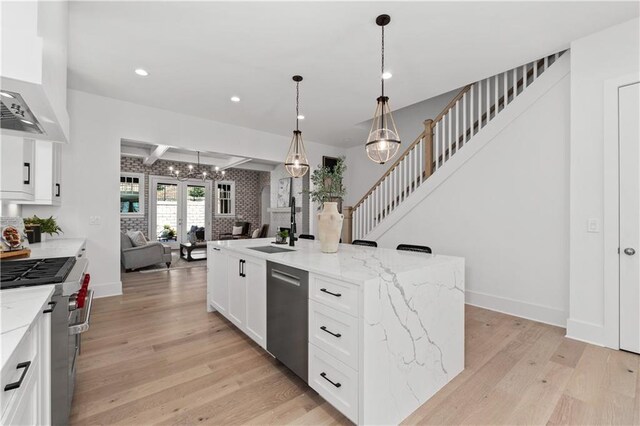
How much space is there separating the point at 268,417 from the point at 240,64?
11.0 feet

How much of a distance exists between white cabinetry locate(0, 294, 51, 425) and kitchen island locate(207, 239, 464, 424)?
1.27 m

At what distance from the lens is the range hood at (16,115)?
1138 millimetres

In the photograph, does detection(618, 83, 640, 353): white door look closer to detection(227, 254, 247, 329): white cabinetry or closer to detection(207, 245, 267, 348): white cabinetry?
detection(207, 245, 267, 348): white cabinetry

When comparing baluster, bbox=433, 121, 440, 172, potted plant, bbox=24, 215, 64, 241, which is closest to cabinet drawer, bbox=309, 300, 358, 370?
baluster, bbox=433, 121, 440, 172

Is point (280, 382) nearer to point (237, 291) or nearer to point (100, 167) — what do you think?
point (237, 291)

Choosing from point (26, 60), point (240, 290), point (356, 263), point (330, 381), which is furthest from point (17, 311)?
point (240, 290)

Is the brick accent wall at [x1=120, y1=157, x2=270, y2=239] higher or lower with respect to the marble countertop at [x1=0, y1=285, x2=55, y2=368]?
higher

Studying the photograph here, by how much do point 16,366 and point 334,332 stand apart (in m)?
1.32

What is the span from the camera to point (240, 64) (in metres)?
3.26

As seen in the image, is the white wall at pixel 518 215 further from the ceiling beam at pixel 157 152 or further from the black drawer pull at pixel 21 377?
the ceiling beam at pixel 157 152

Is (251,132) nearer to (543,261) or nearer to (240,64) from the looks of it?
(240,64)

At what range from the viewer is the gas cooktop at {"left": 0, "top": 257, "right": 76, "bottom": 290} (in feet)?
4.34

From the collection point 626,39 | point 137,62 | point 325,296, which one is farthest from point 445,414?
point 137,62

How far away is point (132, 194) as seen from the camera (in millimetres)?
8469
